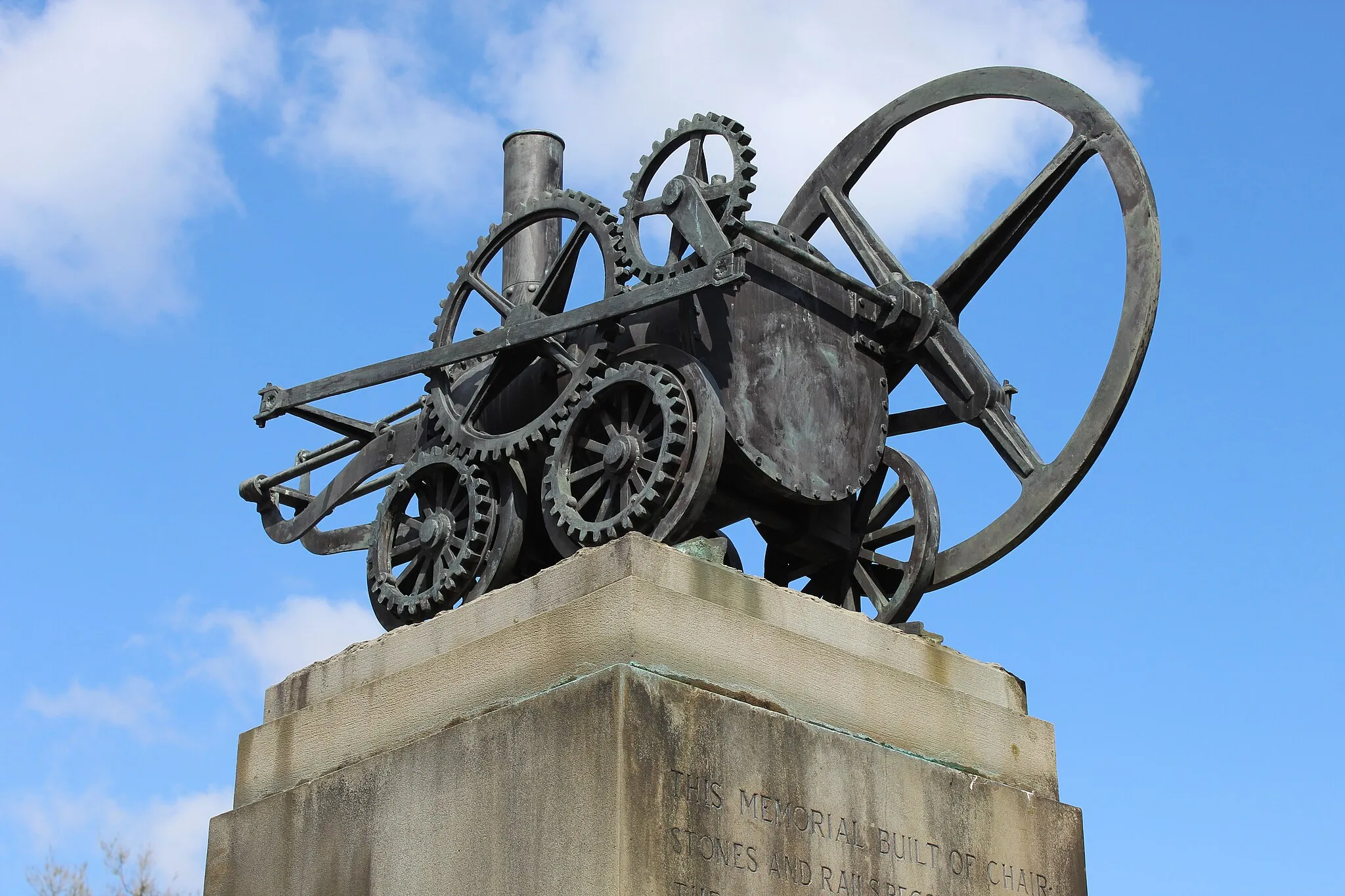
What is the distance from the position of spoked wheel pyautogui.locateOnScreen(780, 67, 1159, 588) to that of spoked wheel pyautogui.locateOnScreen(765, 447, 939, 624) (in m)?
0.16

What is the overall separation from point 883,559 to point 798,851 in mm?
2238

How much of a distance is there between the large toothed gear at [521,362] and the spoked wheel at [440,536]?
153 millimetres

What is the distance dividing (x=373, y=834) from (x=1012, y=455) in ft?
11.8

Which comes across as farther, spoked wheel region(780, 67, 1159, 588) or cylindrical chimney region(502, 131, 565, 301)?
cylindrical chimney region(502, 131, 565, 301)

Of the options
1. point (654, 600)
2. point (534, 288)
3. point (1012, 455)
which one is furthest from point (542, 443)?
point (1012, 455)

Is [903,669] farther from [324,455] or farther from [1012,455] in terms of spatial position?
[324,455]

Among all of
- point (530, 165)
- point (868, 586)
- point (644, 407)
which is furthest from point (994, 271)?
point (530, 165)

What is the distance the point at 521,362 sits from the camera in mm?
9250

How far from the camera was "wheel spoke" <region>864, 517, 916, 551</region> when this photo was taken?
31.4 feet

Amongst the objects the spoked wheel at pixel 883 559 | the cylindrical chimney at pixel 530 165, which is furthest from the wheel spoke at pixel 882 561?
the cylindrical chimney at pixel 530 165

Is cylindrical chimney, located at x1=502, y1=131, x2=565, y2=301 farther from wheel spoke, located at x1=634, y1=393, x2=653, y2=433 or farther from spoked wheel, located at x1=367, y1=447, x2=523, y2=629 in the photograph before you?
wheel spoke, located at x1=634, y1=393, x2=653, y2=433

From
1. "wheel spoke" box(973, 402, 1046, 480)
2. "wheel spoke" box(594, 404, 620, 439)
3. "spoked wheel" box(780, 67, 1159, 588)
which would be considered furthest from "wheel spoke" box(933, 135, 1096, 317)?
"wheel spoke" box(594, 404, 620, 439)

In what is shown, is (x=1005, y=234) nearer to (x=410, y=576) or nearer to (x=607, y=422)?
(x=607, y=422)

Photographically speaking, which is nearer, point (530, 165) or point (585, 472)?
point (585, 472)
